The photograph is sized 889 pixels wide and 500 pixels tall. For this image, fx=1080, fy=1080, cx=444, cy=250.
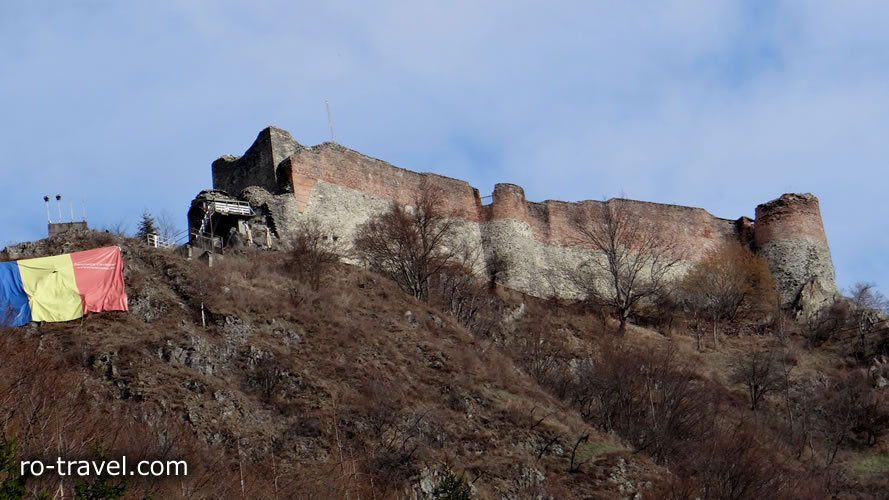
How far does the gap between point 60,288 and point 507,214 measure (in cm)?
2038

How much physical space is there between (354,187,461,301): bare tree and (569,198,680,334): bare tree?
22.6 feet

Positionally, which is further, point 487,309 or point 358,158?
point 358,158

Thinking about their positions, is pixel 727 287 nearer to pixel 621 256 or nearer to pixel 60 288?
pixel 621 256

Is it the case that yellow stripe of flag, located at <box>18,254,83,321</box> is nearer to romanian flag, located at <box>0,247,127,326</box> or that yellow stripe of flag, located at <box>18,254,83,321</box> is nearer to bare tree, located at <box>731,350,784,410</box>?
romanian flag, located at <box>0,247,127,326</box>

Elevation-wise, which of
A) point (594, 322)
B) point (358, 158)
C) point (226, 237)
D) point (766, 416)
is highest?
point (358, 158)

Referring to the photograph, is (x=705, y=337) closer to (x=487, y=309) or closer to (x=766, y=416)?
(x=766, y=416)

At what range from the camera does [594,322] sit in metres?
39.8

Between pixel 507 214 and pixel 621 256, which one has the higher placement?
pixel 507 214

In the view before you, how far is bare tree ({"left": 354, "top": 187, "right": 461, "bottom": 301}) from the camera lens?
35500 mm

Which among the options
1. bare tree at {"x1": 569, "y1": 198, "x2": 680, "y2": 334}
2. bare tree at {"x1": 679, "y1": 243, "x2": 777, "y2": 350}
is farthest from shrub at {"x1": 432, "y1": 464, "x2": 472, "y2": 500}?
bare tree at {"x1": 679, "y1": 243, "x2": 777, "y2": 350}

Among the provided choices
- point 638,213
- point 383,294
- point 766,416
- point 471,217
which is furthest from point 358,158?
point 766,416

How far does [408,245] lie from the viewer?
1426 inches

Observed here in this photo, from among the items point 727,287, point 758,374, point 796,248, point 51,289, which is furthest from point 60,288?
point 796,248

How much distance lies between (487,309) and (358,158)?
757 cm
